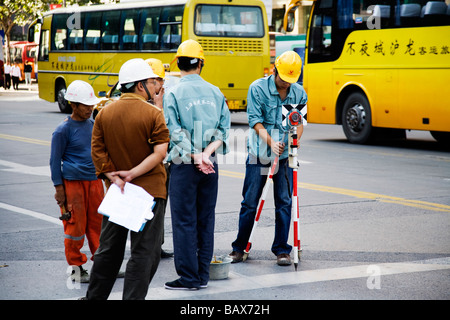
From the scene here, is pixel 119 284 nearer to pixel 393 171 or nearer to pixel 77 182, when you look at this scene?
pixel 77 182

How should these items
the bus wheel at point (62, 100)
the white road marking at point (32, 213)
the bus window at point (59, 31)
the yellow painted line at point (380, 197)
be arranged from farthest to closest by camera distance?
the bus window at point (59, 31) → the bus wheel at point (62, 100) → the yellow painted line at point (380, 197) → the white road marking at point (32, 213)

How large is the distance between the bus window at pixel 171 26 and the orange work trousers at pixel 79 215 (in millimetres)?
15743

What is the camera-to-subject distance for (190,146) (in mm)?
5754

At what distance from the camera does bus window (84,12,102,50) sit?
82.4 feet

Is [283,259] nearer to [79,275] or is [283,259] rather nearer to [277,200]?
[277,200]

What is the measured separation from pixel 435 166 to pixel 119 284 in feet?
27.7

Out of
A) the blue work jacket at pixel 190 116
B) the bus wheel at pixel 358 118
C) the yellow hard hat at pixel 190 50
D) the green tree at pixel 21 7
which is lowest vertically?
the bus wheel at pixel 358 118

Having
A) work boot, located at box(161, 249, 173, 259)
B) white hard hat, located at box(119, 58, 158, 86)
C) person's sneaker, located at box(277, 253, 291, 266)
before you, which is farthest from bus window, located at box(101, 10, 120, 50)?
white hard hat, located at box(119, 58, 158, 86)

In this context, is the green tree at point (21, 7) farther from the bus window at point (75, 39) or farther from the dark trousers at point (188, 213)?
the dark trousers at point (188, 213)

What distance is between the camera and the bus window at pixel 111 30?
952 inches

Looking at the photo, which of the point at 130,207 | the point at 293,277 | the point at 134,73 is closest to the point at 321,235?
the point at 293,277

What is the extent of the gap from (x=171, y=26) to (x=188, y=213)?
54.9 feet

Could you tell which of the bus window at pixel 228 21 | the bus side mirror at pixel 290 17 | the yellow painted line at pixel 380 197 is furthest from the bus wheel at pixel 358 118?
the yellow painted line at pixel 380 197

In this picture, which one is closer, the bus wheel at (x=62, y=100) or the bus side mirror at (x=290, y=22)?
the bus side mirror at (x=290, y=22)
